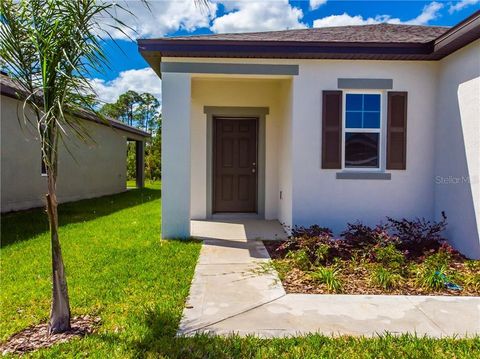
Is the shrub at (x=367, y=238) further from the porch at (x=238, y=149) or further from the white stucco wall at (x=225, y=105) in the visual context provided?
the white stucco wall at (x=225, y=105)

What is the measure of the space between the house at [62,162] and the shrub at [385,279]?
3.74 m

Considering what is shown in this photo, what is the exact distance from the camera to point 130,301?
3.72m

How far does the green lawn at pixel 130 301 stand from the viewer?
2.77m

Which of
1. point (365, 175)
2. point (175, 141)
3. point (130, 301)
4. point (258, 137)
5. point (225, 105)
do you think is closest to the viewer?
point (130, 301)

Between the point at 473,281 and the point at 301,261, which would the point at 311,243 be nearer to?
Answer: the point at 301,261

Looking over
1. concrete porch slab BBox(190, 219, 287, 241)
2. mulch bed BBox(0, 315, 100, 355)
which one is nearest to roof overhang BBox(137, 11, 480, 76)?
concrete porch slab BBox(190, 219, 287, 241)

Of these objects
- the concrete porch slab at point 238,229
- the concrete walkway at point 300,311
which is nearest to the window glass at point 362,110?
the concrete porch slab at point 238,229

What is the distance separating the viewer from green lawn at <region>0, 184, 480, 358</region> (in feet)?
9.10

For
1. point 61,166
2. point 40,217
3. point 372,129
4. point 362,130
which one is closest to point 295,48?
point 362,130

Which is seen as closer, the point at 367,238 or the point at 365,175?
the point at 367,238

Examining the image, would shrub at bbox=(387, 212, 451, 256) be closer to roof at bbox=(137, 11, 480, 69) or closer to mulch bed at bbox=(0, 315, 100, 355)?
roof at bbox=(137, 11, 480, 69)

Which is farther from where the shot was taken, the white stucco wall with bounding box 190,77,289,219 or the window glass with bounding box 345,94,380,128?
the white stucco wall with bounding box 190,77,289,219

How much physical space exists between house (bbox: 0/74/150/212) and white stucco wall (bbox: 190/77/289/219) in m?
2.07

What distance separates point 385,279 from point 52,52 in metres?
4.15
